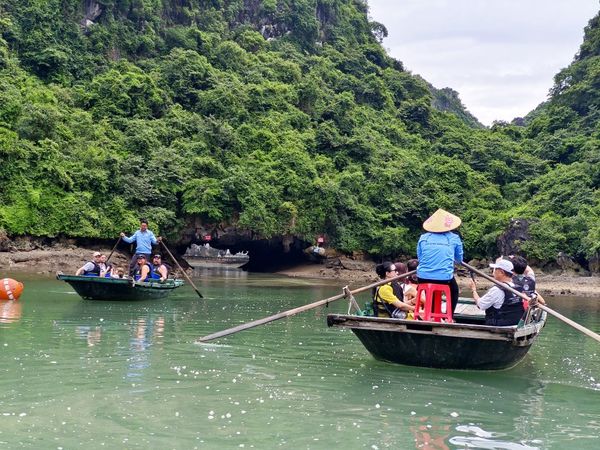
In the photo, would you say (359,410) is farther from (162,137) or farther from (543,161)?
(543,161)

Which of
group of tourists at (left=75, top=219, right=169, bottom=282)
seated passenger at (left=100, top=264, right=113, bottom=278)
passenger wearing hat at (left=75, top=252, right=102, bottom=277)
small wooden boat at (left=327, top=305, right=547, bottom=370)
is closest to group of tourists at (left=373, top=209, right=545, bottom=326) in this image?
small wooden boat at (left=327, top=305, right=547, bottom=370)

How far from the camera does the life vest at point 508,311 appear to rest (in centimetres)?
945

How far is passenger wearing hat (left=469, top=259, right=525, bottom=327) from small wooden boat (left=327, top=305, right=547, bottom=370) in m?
0.28

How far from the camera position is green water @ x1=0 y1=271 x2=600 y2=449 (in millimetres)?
5934

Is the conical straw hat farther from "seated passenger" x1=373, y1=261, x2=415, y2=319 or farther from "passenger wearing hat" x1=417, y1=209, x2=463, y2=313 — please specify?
"seated passenger" x1=373, y1=261, x2=415, y2=319

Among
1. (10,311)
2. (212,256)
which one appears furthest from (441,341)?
(212,256)

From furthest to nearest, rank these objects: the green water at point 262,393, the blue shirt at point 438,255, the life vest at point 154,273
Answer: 1. the life vest at point 154,273
2. the blue shirt at point 438,255
3. the green water at point 262,393

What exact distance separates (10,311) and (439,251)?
9.00 m

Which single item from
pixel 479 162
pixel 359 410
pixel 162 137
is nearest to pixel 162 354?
→ pixel 359 410

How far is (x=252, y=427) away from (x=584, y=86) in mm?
49817

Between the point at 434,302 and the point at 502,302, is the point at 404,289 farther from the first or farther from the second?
the point at 502,302

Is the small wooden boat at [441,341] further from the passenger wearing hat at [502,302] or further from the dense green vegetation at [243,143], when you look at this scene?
the dense green vegetation at [243,143]

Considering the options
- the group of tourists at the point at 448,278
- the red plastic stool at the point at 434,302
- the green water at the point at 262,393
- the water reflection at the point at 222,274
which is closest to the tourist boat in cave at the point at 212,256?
the water reflection at the point at 222,274

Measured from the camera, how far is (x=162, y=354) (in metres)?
9.70
